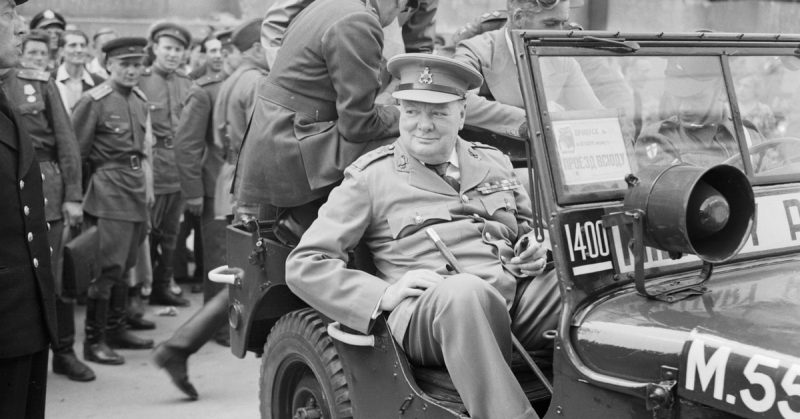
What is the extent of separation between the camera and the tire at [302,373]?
3543mm

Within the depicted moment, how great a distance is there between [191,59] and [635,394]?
961 cm

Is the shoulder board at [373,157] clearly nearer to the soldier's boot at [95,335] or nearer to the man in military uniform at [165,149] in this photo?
the soldier's boot at [95,335]

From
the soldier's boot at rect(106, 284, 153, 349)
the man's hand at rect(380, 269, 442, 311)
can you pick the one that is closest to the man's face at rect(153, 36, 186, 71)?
the soldier's boot at rect(106, 284, 153, 349)

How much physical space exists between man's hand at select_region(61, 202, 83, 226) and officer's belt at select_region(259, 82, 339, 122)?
8.24 feet

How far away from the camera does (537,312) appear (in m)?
3.28

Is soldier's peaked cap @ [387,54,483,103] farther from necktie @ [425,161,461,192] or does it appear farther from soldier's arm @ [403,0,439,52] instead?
soldier's arm @ [403,0,439,52]

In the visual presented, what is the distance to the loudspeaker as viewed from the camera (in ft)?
8.15

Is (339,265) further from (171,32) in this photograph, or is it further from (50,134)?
(171,32)

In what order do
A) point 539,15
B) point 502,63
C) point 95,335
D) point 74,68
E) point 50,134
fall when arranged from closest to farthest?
point 539,15 → point 502,63 → point 50,134 → point 95,335 → point 74,68

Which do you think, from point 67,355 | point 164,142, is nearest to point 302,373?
point 67,355

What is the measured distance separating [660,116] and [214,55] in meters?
6.76

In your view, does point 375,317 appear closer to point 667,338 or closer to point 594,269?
point 594,269

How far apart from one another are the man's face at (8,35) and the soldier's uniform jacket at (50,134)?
104 inches

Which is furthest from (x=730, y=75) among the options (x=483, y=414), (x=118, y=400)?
(x=118, y=400)
